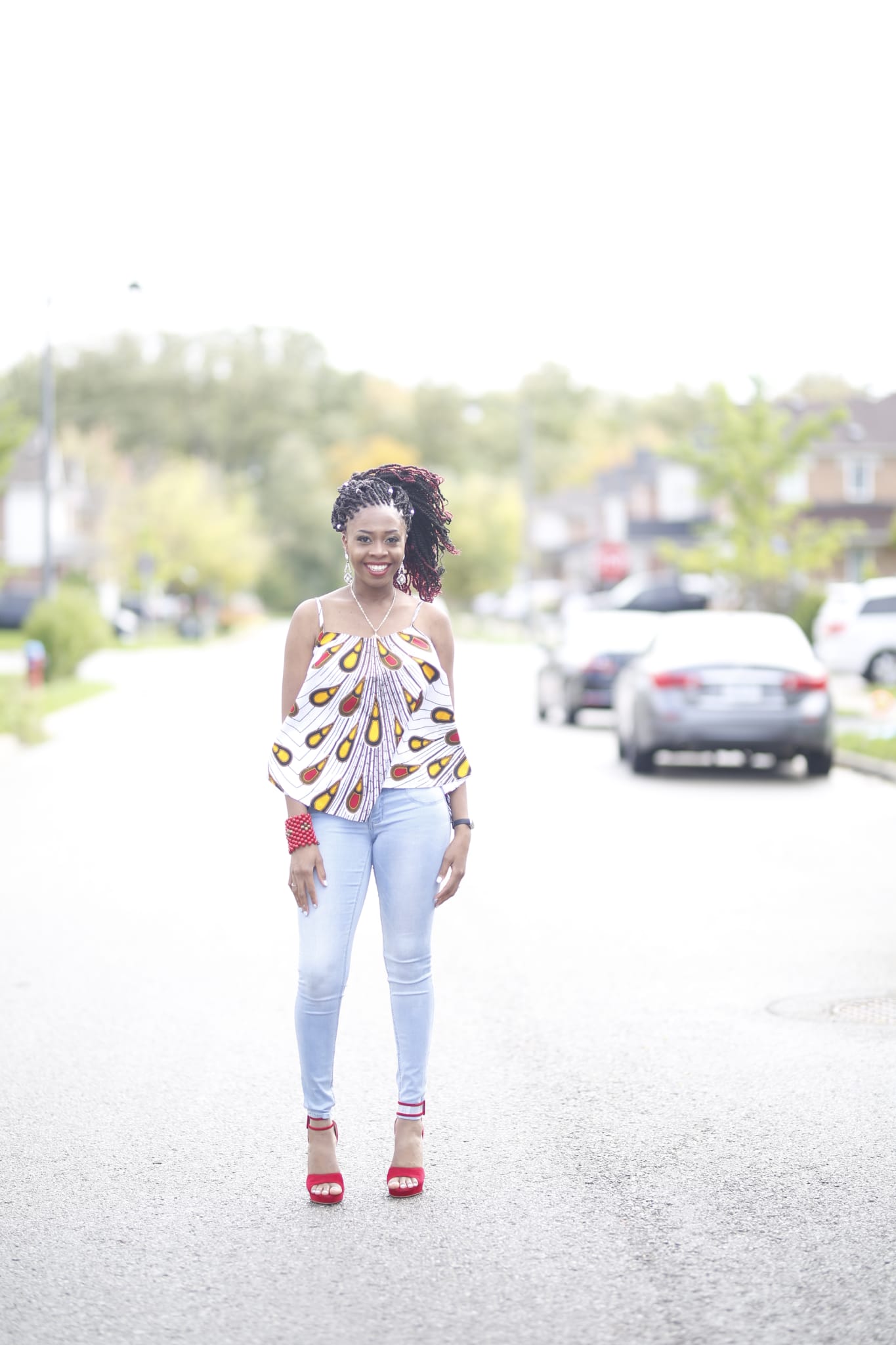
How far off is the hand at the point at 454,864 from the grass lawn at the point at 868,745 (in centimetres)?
1308

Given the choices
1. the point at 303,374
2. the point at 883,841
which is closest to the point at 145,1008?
the point at 883,841

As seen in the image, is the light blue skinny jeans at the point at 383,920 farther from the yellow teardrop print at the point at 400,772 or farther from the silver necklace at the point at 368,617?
the silver necklace at the point at 368,617

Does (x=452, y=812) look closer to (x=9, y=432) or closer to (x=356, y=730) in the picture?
(x=356, y=730)

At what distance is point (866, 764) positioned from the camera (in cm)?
1750

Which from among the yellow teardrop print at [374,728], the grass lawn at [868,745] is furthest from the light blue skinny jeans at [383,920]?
the grass lawn at [868,745]

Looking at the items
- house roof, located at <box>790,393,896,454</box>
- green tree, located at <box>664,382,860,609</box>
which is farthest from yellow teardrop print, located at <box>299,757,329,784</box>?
house roof, located at <box>790,393,896,454</box>

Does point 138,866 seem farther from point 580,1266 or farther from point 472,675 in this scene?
point 472,675

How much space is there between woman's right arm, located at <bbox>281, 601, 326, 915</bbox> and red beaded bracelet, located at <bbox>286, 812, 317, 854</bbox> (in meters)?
0.01

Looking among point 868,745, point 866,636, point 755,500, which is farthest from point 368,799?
point 755,500

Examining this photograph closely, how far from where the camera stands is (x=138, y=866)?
37.2 feet

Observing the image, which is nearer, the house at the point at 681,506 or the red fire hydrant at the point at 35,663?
the red fire hydrant at the point at 35,663

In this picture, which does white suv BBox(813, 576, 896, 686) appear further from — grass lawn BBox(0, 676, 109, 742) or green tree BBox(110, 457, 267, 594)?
green tree BBox(110, 457, 267, 594)

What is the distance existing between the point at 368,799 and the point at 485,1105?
1.48 metres

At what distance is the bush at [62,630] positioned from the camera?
33.5 meters
